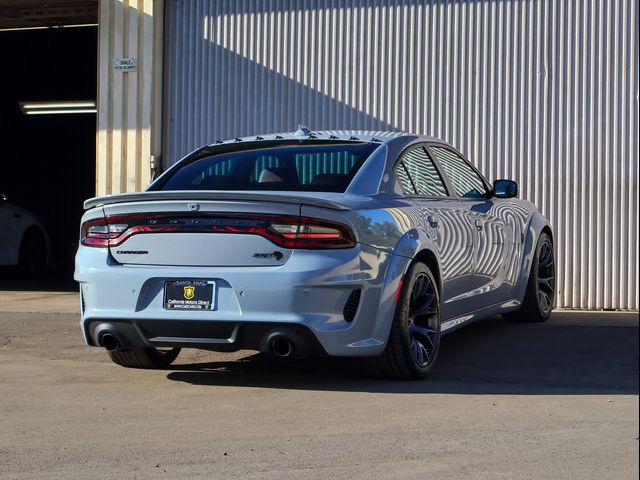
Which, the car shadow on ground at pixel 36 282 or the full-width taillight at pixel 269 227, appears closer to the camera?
the full-width taillight at pixel 269 227

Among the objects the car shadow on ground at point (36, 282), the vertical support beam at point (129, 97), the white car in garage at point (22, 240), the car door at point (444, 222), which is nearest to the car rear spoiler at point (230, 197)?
the car door at point (444, 222)

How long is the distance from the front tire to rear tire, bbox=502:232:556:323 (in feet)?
7.80

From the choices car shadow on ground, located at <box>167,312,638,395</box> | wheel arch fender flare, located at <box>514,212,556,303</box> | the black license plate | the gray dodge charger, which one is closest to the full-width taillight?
the gray dodge charger

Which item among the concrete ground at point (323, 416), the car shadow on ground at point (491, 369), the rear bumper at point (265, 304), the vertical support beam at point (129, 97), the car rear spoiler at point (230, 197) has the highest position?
the vertical support beam at point (129, 97)

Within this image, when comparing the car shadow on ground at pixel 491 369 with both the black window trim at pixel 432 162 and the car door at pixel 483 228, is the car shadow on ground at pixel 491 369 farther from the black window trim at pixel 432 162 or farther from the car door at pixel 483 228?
the black window trim at pixel 432 162

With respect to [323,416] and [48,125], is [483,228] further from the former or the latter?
[48,125]

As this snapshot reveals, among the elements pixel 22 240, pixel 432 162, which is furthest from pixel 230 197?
pixel 22 240

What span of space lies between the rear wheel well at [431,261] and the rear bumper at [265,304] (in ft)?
1.25

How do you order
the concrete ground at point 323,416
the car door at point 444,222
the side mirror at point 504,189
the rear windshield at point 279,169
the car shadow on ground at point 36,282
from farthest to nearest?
the car shadow on ground at point 36,282
the side mirror at point 504,189
the car door at point 444,222
the rear windshield at point 279,169
the concrete ground at point 323,416

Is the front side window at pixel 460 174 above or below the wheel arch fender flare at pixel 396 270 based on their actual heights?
above

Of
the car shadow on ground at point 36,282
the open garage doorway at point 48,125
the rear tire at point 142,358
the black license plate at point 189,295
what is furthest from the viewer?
the open garage doorway at point 48,125

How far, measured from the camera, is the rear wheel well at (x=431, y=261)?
6801 mm

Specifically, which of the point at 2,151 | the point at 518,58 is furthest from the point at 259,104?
the point at 2,151

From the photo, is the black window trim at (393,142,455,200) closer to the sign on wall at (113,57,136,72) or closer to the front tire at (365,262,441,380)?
the front tire at (365,262,441,380)
